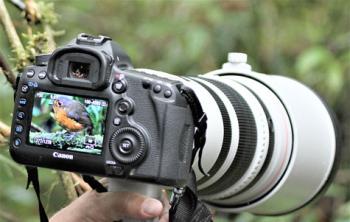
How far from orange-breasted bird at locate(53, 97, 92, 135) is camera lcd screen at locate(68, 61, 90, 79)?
0.03m

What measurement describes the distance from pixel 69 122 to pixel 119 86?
0.20ft

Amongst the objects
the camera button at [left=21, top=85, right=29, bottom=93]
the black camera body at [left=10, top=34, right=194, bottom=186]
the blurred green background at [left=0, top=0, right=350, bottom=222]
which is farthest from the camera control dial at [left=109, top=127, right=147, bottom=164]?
the blurred green background at [left=0, top=0, right=350, bottom=222]

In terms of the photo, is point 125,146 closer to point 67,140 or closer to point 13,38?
point 67,140

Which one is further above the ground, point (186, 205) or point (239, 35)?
point (239, 35)

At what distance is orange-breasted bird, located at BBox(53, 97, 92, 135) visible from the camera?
87 centimetres

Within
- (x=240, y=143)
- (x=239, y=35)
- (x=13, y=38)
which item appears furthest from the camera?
(x=239, y=35)

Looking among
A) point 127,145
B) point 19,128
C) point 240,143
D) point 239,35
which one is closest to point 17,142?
point 19,128

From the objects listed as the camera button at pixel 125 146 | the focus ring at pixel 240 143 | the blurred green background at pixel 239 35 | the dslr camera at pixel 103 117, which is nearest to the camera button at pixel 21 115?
the dslr camera at pixel 103 117

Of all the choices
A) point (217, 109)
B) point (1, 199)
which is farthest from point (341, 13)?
point (217, 109)

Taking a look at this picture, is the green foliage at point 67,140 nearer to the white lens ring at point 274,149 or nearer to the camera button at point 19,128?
the camera button at point 19,128

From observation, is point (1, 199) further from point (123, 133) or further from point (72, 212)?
point (123, 133)

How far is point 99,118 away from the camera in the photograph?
2.85ft

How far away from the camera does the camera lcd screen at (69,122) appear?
867mm

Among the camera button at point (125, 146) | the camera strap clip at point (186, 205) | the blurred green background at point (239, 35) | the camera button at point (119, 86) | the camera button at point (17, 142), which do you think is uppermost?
the blurred green background at point (239, 35)
